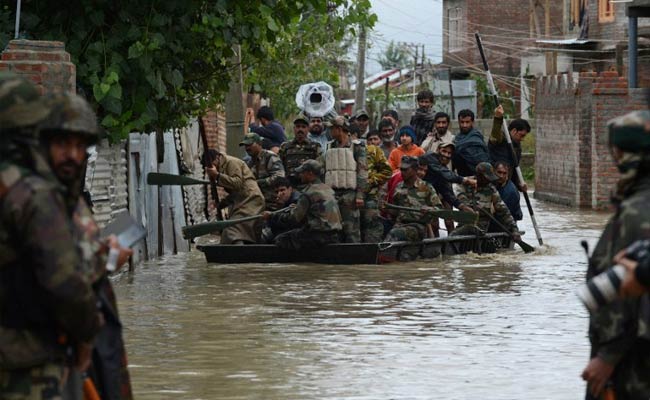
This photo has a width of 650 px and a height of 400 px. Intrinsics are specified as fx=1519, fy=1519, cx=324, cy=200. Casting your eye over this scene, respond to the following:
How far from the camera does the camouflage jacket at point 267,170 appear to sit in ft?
57.8

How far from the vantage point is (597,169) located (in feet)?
91.4

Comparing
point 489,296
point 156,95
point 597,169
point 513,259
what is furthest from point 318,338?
point 597,169

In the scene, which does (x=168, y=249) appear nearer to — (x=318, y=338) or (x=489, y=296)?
(x=489, y=296)

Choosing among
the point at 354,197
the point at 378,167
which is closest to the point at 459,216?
the point at 378,167

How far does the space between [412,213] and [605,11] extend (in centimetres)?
2493

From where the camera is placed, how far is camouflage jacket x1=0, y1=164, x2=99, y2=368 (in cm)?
464

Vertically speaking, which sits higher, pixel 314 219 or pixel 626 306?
pixel 626 306

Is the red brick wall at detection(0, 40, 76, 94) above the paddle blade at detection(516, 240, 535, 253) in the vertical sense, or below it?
above

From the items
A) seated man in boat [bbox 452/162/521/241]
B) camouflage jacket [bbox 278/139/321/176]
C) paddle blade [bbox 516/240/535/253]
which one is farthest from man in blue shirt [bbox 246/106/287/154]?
paddle blade [bbox 516/240/535/253]

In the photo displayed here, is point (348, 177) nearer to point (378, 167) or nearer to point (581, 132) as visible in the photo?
point (378, 167)

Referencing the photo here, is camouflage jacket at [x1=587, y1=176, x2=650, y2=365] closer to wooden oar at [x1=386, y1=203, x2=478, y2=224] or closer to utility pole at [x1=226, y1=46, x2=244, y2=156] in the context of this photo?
wooden oar at [x1=386, y1=203, x2=478, y2=224]

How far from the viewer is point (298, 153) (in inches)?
699

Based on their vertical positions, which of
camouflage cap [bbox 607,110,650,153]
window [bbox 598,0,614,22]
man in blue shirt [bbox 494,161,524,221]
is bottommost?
man in blue shirt [bbox 494,161,524,221]

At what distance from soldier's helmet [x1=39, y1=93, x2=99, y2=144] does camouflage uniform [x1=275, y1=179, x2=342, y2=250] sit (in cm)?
1105
